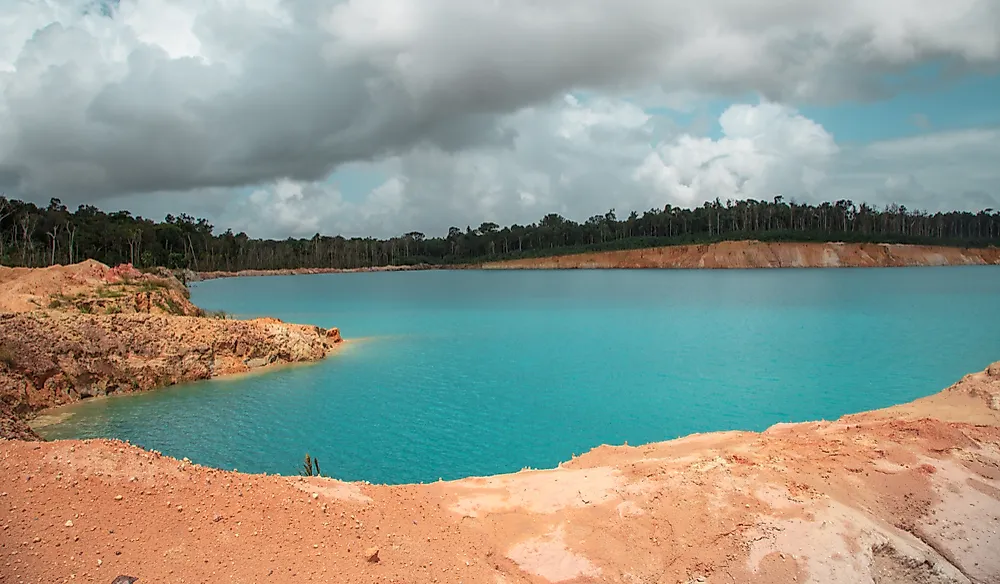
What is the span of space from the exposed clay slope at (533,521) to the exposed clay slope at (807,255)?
394 ft

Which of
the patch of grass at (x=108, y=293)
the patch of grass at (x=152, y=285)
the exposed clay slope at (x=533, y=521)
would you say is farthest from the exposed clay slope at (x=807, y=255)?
the exposed clay slope at (x=533, y=521)

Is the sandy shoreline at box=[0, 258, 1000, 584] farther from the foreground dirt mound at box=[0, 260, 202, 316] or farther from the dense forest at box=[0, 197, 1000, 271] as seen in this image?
the dense forest at box=[0, 197, 1000, 271]

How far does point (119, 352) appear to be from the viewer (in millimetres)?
21578

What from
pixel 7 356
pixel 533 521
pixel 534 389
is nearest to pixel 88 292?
pixel 7 356

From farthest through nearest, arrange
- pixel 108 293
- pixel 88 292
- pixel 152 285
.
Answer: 1. pixel 152 285
2. pixel 108 293
3. pixel 88 292

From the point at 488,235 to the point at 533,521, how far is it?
577 feet

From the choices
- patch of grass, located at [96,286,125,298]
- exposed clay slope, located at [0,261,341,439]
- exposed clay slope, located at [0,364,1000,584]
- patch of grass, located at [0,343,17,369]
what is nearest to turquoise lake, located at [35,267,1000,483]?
exposed clay slope, located at [0,261,341,439]

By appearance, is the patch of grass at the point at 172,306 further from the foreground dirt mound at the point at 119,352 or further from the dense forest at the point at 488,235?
the dense forest at the point at 488,235

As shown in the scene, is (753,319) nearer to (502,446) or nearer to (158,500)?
(502,446)

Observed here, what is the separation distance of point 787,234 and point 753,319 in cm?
9539

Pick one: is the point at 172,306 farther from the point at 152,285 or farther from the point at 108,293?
the point at 108,293

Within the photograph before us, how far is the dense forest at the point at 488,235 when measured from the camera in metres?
94.8

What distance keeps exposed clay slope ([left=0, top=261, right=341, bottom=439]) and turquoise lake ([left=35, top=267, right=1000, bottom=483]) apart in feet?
3.73

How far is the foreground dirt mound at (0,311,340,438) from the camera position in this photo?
18891 millimetres
